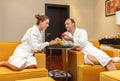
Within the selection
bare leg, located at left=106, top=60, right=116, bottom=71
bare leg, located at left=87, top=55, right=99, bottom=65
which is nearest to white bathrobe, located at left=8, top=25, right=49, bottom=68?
bare leg, located at left=87, top=55, right=99, bottom=65

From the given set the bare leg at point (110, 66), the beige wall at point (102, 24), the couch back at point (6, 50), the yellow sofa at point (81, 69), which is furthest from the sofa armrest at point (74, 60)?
the beige wall at point (102, 24)

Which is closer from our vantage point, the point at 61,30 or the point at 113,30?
the point at 113,30

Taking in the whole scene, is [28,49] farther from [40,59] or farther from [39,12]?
[39,12]

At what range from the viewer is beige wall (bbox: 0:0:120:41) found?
20.5ft

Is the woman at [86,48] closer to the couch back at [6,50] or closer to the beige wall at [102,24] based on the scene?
the couch back at [6,50]

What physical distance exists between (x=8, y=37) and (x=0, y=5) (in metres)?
1.14

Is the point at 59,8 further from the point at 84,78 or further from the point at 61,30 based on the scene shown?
the point at 84,78

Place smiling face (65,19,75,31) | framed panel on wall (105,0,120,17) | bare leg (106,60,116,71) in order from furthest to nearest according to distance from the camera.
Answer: framed panel on wall (105,0,120,17)
smiling face (65,19,75,31)
bare leg (106,60,116,71)

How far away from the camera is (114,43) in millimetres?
5051

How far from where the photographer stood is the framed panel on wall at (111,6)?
5.74m

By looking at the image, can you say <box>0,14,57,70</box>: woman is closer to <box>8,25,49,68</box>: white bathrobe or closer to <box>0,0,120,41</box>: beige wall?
<box>8,25,49,68</box>: white bathrobe

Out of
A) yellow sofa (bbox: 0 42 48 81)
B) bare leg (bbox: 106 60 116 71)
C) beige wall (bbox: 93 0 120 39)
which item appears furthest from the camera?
beige wall (bbox: 93 0 120 39)

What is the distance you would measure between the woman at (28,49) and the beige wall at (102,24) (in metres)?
3.37

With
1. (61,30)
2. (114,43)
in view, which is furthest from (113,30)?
(61,30)
